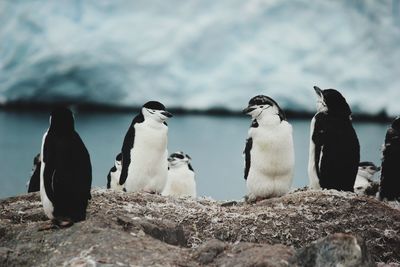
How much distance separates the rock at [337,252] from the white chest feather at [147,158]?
3352 millimetres

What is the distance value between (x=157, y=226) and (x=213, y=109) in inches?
916

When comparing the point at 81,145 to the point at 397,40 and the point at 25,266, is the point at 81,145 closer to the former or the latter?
the point at 25,266

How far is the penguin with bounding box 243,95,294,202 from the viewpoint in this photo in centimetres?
668

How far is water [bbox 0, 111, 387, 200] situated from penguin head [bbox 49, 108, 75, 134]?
11143mm

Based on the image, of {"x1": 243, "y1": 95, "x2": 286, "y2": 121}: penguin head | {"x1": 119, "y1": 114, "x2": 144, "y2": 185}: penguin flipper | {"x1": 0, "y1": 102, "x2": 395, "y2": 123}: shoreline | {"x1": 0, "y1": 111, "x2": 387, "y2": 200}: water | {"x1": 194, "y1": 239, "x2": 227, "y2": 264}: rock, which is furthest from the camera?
{"x1": 0, "y1": 102, "x2": 395, "y2": 123}: shoreline

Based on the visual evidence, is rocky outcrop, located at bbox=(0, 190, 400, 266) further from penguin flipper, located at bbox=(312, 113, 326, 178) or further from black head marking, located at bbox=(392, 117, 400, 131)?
black head marking, located at bbox=(392, 117, 400, 131)

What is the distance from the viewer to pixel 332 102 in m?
6.89

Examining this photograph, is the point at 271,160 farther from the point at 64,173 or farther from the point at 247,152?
the point at 64,173

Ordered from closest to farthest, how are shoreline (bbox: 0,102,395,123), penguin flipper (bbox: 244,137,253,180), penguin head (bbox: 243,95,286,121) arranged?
penguin head (bbox: 243,95,286,121)
penguin flipper (bbox: 244,137,253,180)
shoreline (bbox: 0,102,395,123)

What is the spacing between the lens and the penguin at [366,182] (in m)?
8.56

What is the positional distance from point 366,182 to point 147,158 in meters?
2.73

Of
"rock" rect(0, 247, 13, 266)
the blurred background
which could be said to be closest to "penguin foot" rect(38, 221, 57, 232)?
"rock" rect(0, 247, 13, 266)

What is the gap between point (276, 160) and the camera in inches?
264

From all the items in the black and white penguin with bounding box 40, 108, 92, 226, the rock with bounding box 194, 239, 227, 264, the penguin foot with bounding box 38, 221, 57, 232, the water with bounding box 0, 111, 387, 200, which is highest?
the black and white penguin with bounding box 40, 108, 92, 226
